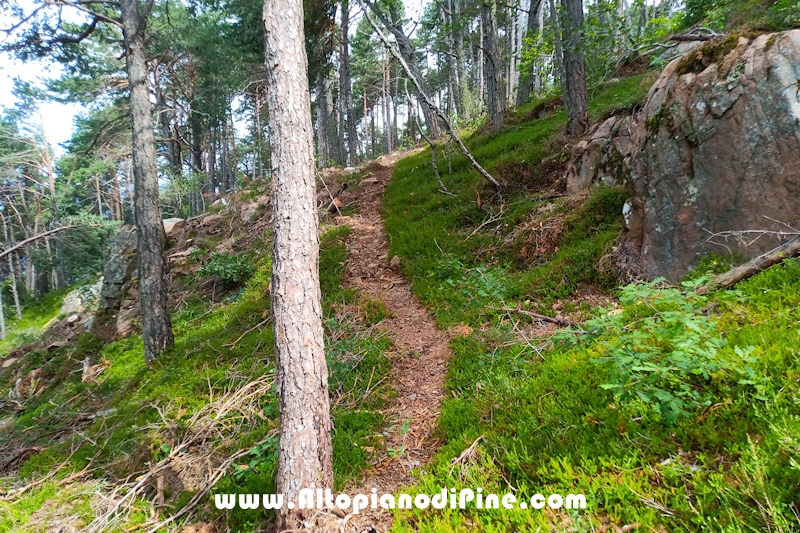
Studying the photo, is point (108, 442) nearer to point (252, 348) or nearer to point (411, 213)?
point (252, 348)

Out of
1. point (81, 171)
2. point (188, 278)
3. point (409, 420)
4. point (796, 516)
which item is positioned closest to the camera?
point (796, 516)

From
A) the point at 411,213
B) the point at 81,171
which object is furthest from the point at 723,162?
the point at 81,171

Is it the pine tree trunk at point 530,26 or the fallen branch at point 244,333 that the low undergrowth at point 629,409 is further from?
the pine tree trunk at point 530,26

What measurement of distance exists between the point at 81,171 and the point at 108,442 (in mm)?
14833

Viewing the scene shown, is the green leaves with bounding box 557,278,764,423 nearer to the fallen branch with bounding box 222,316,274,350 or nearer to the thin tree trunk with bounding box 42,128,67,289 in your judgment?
the fallen branch with bounding box 222,316,274,350

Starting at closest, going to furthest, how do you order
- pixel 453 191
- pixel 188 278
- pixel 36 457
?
pixel 36 457, pixel 453 191, pixel 188 278

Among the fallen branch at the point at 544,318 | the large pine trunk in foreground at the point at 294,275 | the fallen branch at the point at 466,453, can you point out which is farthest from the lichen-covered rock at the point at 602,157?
the large pine trunk in foreground at the point at 294,275

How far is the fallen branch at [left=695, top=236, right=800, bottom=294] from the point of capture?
3040 mm

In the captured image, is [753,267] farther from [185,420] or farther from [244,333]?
[244,333]

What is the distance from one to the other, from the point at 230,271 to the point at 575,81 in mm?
8443

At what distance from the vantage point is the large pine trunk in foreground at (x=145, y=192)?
6188mm

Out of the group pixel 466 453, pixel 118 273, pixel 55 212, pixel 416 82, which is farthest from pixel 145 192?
pixel 55 212

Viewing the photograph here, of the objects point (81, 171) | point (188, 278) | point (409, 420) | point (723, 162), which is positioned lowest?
point (409, 420)

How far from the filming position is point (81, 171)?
47.8 ft
